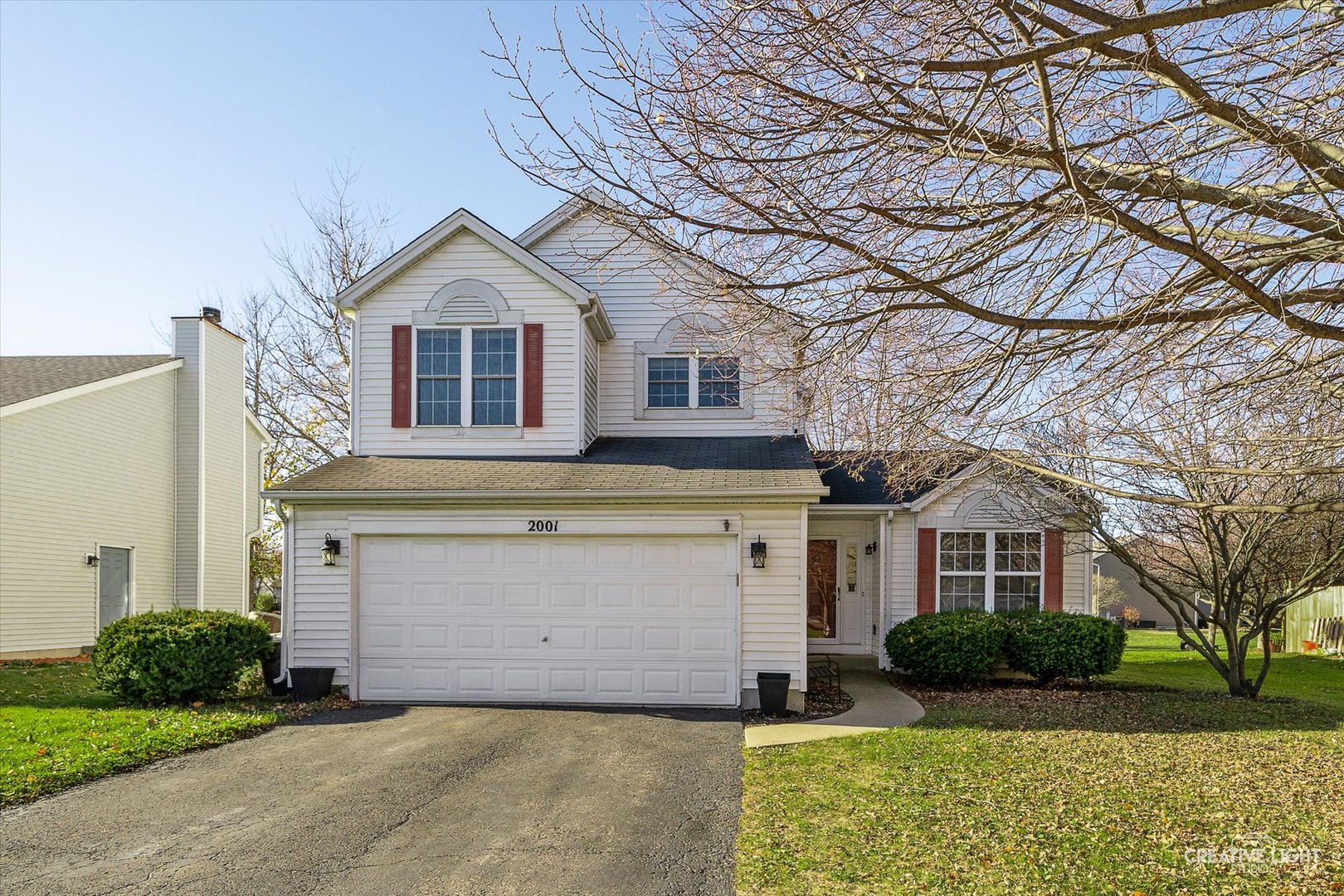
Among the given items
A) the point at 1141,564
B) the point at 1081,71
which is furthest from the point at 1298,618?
the point at 1081,71

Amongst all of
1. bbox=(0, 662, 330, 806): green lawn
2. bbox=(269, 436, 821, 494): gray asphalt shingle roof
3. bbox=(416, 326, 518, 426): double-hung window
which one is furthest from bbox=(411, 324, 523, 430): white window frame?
bbox=(0, 662, 330, 806): green lawn

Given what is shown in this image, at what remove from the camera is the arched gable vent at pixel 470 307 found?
13.3 meters

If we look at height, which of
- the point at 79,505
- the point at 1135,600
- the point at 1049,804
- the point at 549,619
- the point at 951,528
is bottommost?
the point at 1135,600

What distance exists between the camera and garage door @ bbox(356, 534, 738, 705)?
11.5 m

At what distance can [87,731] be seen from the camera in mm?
9234

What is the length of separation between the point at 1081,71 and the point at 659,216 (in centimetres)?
239

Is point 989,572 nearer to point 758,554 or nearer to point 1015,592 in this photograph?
point 1015,592

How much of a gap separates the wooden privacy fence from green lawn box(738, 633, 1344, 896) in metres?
12.1

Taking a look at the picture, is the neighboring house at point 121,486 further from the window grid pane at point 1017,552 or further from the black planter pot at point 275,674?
the window grid pane at point 1017,552

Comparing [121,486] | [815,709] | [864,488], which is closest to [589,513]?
[815,709]

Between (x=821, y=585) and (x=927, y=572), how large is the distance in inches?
86.0

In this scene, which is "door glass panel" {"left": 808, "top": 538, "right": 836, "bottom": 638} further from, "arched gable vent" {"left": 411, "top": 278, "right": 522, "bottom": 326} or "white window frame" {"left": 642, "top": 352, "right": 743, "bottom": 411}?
"arched gable vent" {"left": 411, "top": 278, "right": 522, "bottom": 326}

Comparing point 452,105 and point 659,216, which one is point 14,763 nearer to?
point 452,105

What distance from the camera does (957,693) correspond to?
12734 millimetres
